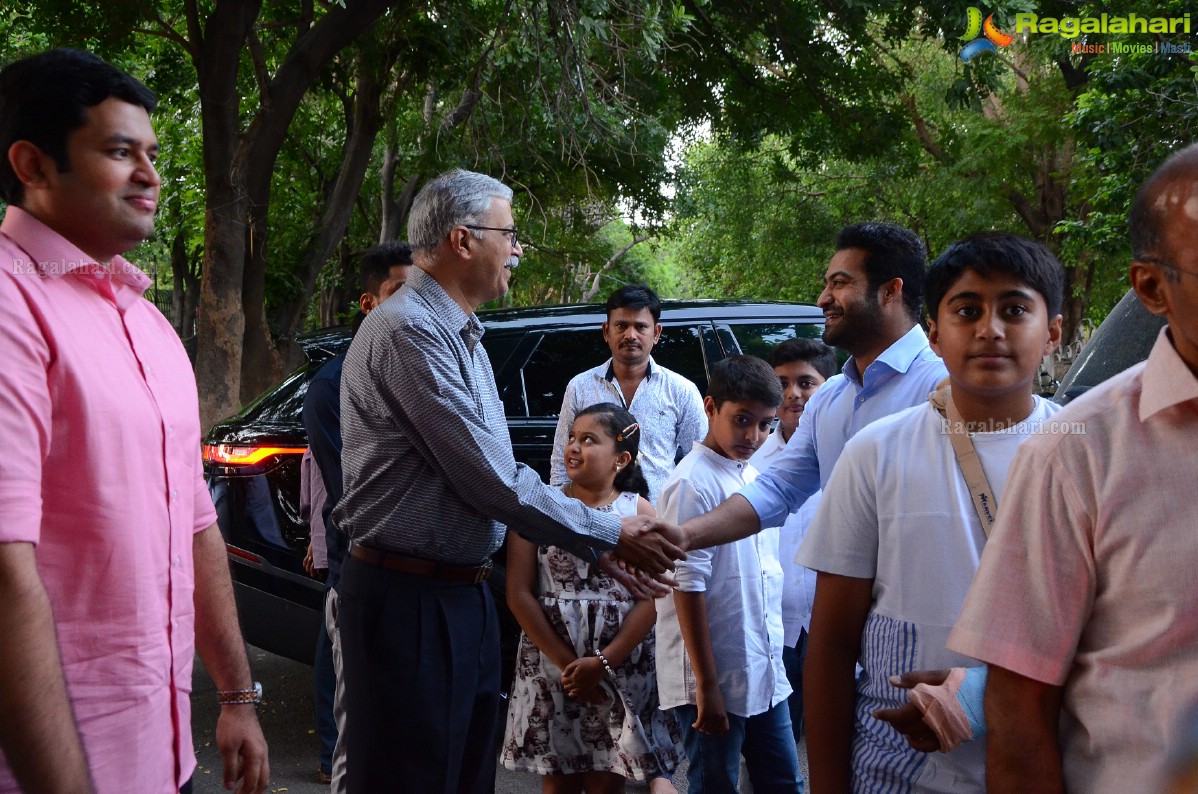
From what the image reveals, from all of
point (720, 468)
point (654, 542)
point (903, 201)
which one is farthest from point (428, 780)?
point (903, 201)

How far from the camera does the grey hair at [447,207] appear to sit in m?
3.55

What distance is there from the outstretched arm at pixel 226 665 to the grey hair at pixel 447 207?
1317mm

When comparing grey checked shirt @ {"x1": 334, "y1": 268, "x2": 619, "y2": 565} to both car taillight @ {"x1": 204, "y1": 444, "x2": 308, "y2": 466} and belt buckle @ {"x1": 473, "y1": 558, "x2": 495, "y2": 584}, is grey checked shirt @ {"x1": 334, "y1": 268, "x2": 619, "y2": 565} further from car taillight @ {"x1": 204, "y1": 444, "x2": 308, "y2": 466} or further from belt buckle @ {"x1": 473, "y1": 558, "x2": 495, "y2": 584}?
car taillight @ {"x1": 204, "y1": 444, "x2": 308, "y2": 466}

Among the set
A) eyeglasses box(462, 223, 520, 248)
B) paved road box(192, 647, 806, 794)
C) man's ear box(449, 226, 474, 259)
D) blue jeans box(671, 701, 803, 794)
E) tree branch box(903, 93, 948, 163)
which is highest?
tree branch box(903, 93, 948, 163)

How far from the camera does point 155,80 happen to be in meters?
15.0

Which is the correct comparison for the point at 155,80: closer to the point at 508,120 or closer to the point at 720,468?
the point at 508,120

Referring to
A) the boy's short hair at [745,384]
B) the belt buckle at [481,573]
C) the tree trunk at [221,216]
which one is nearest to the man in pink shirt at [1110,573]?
the belt buckle at [481,573]

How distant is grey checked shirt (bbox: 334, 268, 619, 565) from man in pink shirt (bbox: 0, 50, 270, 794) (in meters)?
0.90

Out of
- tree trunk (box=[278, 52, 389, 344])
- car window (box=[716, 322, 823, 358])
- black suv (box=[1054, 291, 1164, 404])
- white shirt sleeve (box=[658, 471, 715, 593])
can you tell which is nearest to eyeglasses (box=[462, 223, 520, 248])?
white shirt sleeve (box=[658, 471, 715, 593])

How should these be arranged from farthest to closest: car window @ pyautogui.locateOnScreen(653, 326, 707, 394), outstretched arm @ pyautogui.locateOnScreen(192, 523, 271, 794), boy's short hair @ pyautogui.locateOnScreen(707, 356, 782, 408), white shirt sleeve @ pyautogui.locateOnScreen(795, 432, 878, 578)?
car window @ pyautogui.locateOnScreen(653, 326, 707, 394)
boy's short hair @ pyautogui.locateOnScreen(707, 356, 782, 408)
outstretched arm @ pyautogui.locateOnScreen(192, 523, 271, 794)
white shirt sleeve @ pyautogui.locateOnScreen(795, 432, 878, 578)

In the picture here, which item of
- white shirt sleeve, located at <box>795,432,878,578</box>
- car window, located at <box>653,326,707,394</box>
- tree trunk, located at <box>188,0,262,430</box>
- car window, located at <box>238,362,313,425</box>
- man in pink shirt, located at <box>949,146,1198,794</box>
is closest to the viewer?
man in pink shirt, located at <box>949,146,1198,794</box>

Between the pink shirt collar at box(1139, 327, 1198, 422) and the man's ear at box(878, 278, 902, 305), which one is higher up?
the man's ear at box(878, 278, 902, 305)

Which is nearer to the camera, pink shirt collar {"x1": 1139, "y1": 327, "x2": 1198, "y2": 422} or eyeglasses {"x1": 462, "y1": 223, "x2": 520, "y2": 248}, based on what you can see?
pink shirt collar {"x1": 1139, "y1": 327, "x2": 1198, "y2": 422}

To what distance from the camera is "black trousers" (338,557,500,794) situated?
128 inches
